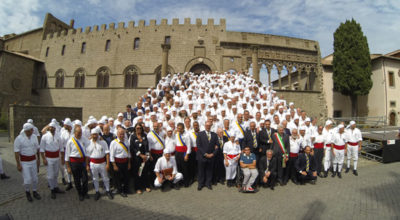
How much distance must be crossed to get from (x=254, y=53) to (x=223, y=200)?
21202 mm

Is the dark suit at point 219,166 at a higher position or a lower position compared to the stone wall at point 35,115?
lower

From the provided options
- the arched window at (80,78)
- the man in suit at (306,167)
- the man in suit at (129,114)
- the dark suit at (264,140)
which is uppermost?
the arched window at (80,78)

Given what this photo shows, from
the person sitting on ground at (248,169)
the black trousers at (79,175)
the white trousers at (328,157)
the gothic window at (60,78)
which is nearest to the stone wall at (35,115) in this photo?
the black trousers at (79,175)

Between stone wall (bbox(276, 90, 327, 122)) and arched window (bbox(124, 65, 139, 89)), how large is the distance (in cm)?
1895

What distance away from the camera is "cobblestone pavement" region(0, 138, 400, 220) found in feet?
15.0

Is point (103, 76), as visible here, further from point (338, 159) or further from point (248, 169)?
point (338, 159)

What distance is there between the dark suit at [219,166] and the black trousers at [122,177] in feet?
9.40

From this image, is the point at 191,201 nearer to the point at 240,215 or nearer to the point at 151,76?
the point at 240,215

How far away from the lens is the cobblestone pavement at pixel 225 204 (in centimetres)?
458

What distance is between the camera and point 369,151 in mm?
11539

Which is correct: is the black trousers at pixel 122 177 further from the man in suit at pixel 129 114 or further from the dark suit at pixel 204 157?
the man in suit at pixel 129 114

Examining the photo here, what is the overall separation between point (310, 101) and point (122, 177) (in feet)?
84.4

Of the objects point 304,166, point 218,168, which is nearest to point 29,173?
point 218,168

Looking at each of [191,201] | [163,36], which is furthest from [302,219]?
[163,36]
